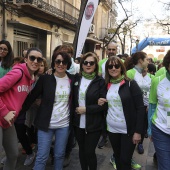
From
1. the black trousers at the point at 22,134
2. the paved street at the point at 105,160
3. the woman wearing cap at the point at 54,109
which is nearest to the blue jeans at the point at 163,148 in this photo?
the woman wearing cap at the point at 54,109

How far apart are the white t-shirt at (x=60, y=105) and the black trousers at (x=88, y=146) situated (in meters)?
0.27

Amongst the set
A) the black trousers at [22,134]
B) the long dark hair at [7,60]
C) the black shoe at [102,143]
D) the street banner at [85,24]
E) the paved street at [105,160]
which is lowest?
the paved street at [105,160]

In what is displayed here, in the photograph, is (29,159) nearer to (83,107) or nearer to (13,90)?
(83,107)

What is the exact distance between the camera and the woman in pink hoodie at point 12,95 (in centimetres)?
264

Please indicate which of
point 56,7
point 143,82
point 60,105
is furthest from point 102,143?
point 56,7

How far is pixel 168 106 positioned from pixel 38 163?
171cm

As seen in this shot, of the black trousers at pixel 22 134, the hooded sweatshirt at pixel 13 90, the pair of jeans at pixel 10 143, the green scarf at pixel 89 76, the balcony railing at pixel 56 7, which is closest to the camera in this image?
the hooded sweatshirt at pixel 13 90

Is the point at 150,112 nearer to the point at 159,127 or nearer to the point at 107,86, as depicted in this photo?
the point at 159,127

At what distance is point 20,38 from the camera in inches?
510

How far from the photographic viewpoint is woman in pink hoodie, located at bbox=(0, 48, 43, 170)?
104 inches

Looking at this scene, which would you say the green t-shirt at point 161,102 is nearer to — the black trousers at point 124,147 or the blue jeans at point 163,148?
the blue jeans at point 163,148

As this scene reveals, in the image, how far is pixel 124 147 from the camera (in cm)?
307

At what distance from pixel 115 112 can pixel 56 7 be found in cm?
1364

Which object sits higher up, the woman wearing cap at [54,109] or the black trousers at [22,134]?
the woman wearing cap at [54,109]
